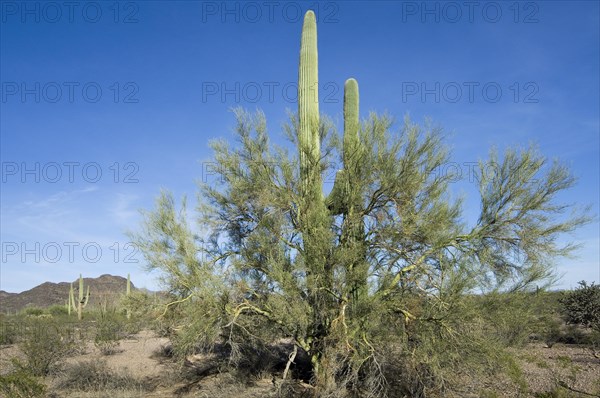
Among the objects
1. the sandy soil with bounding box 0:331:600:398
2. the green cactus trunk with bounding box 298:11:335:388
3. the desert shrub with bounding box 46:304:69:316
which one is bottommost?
the desert shrub with bounding box 46:304:69:316

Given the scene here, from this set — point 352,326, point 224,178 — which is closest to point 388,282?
point 352,326

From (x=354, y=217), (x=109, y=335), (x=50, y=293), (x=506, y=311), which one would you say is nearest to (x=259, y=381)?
(x=354, y=217)

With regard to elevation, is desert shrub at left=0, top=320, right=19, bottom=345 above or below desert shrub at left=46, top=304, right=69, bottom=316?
above

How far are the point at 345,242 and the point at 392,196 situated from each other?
4.70ft

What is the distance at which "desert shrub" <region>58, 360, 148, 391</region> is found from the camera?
1227cm

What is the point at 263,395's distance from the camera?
1047 cm

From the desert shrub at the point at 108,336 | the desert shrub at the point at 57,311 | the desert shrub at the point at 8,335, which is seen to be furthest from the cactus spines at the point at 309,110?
the desert shrub at the point at 57,311

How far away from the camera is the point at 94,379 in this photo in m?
12.7

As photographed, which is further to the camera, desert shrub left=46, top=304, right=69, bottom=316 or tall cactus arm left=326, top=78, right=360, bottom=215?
desert shrub left=46, top=304, right=69, bottom=316

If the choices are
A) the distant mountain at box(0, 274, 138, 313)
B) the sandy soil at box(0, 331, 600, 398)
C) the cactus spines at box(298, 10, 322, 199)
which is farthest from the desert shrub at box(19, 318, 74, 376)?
the distant mountain at box(0, 274, 138, 313)

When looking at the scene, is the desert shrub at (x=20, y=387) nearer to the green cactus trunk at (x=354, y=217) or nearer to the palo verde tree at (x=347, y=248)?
the palo verde tree at (x=347, y=248)

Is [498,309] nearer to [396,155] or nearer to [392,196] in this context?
[392,196]

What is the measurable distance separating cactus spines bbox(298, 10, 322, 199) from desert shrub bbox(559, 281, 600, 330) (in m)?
15.5

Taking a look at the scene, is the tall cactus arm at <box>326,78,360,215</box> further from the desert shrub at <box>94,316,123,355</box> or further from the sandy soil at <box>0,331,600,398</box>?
the desert shrub at <box>94,316,123,355</box>
